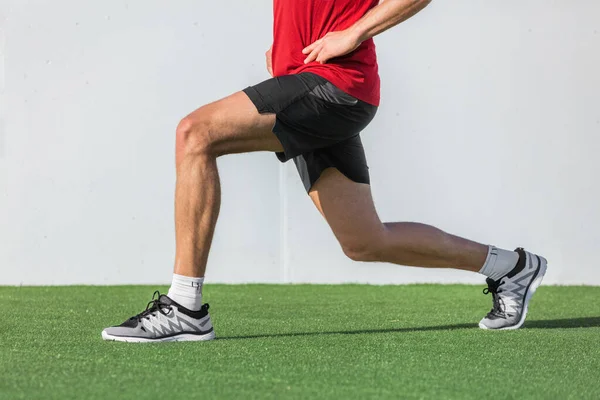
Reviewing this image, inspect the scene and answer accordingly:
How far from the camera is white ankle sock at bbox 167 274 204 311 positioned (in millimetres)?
2658

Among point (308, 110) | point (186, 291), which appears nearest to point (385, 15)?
point (308, 110)

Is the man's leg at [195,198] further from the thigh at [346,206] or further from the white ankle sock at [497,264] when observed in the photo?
the white ankle sock at [497,264]

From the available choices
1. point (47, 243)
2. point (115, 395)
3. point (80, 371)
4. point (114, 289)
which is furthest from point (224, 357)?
point (47, 243)

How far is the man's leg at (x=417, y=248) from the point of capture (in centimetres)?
303

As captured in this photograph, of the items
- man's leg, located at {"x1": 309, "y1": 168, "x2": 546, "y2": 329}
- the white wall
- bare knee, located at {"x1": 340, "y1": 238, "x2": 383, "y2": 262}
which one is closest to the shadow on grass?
man's leg, located at {"x1": 309, "y1": 168, "x2": 546, "y2": 329}

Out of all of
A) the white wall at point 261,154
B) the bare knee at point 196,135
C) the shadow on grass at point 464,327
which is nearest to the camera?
the bare knee at point 196,135

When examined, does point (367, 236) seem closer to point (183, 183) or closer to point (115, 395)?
point (183, 183)

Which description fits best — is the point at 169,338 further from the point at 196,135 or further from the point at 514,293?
the point at 514,293

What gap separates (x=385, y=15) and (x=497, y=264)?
38.7 inches

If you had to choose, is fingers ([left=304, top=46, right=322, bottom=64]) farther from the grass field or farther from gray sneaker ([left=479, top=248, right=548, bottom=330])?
gray sneaker ([left=479, top=248, right=548, bottom=330])

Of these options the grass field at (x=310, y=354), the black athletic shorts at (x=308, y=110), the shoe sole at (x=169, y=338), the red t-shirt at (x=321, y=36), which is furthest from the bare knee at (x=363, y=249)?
the shoe sole at (x=169, y=338)

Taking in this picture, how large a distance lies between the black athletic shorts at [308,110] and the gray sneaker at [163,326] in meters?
0.54

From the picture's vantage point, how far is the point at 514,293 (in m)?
3.16

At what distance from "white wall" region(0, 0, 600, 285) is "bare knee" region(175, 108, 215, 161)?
2446mm
